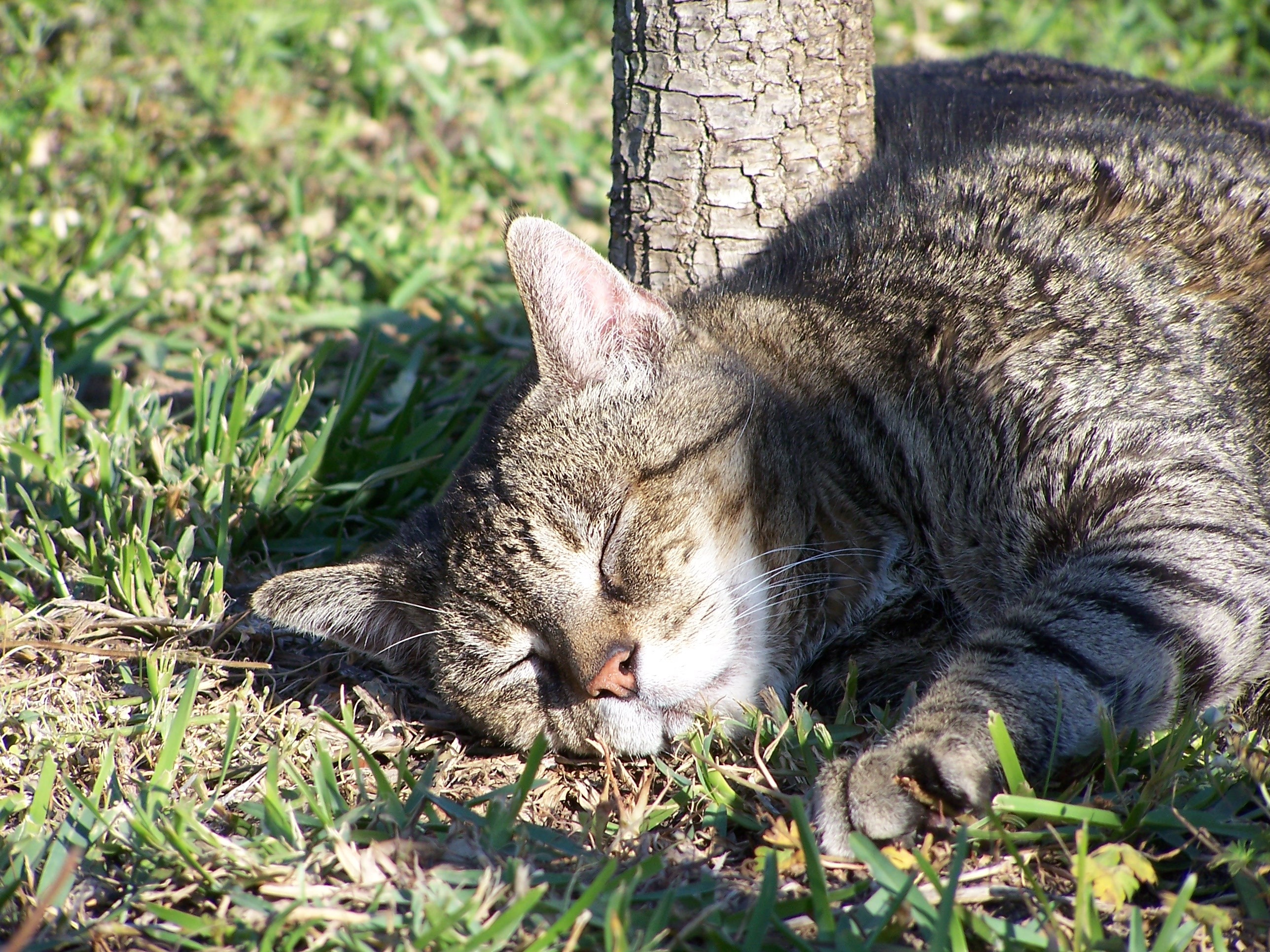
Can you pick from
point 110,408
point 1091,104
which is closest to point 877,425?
point 1091,104

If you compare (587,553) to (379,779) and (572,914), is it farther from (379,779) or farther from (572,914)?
(572,914)

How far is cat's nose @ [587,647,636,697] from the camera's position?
84.8 inches

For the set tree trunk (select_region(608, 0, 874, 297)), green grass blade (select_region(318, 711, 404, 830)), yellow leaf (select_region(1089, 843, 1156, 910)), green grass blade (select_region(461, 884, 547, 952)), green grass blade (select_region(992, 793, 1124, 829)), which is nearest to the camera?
green grass blade (select_region(461, 884, 547, 952))

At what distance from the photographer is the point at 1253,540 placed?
6.93 feet

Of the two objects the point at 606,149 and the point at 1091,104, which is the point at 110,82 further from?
the point at 1091,104

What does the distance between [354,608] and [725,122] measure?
165 centimetres

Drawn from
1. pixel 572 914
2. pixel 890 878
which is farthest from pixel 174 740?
pixel 890 878

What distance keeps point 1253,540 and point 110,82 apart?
472 centimetres

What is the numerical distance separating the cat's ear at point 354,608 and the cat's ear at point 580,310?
0.64 metres

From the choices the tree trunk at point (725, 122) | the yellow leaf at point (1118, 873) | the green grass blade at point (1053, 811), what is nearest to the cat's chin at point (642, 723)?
the green grass blade at point (1053, 811)

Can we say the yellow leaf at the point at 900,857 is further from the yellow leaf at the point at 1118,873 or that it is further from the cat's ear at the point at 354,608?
the cat's ear at the point at 354,608

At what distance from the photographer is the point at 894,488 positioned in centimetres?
241

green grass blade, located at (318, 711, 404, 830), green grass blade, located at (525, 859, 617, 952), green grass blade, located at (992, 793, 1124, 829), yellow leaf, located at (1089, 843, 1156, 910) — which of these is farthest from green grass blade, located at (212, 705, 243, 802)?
yellow leaf, located at (1089, 843, 1156, 910)

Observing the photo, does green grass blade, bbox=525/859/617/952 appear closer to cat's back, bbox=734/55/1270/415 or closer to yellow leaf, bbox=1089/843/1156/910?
yellow leaf, bbox=1089/843/1156/910
